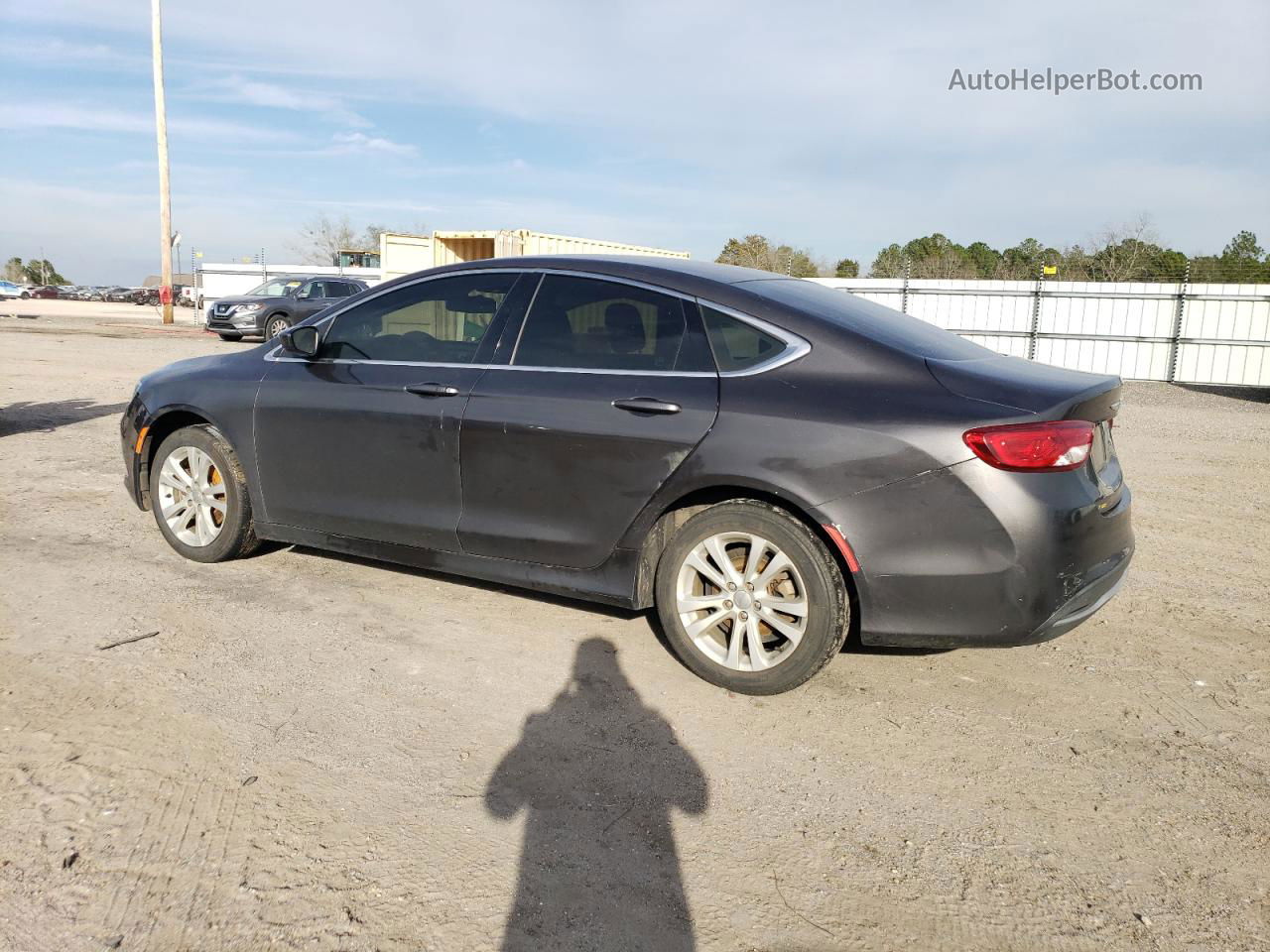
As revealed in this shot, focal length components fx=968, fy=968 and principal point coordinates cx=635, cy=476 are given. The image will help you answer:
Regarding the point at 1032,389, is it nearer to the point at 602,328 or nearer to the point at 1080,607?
the point at 1080,607

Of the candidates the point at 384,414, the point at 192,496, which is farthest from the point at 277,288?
the point at 384,414

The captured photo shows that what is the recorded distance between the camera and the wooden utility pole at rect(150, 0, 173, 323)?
95.8 feet

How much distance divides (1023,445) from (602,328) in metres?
1.76

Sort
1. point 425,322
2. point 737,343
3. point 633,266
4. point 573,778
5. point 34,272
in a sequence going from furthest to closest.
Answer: point 34,272
point 425,322
point 633,266
point 737,343
point 573,778

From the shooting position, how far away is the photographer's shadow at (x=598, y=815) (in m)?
2.45

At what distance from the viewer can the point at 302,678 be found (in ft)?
12.6

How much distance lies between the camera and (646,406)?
12.6 ft

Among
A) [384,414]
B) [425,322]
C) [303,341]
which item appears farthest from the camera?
[303,341]

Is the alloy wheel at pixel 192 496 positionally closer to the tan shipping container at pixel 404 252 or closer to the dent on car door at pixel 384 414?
the dent on car door at pixel 384 414

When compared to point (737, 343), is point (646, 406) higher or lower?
lower

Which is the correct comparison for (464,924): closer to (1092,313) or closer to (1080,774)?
(1080,774)

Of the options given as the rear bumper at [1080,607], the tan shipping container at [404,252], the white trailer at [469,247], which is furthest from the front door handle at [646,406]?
the tan shipping container at [404,252]

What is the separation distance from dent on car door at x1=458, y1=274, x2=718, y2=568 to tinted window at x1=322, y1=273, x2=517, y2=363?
0.83 ft

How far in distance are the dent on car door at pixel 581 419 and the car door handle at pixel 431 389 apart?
13cm
